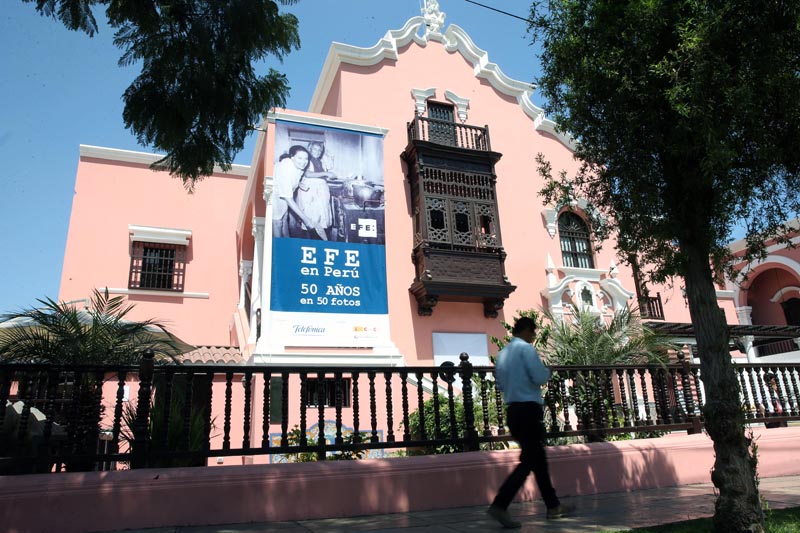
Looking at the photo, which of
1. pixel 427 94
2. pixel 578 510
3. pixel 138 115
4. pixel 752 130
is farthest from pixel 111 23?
pixel 427 94

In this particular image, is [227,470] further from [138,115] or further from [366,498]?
[138,115]

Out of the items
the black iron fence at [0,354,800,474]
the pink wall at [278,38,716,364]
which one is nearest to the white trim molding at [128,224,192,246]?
the pink wall at [278,38,716,364]

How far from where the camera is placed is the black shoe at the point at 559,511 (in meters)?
3.88

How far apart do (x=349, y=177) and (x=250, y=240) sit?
533 cm

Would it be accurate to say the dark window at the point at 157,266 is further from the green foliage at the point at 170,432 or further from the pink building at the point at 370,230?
the green foliage at the point at 170,432

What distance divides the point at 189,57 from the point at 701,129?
4.00 m

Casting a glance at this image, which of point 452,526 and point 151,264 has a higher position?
point 151,264

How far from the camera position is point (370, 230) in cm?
1299

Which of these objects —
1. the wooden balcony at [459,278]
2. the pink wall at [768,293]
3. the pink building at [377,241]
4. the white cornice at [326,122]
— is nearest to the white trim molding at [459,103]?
the pink building at [377,241]

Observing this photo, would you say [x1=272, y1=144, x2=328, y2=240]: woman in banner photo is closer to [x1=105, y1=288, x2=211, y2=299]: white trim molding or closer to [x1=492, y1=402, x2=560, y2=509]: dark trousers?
[x1=105, y1=288, x2=211, y2=299]: white trim molding

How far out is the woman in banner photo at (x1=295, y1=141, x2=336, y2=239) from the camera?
12422 millimetres

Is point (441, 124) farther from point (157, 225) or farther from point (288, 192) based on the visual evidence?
point (157, 225)

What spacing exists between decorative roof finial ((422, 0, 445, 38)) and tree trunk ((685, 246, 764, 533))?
47.5ft

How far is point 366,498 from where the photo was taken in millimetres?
4340
